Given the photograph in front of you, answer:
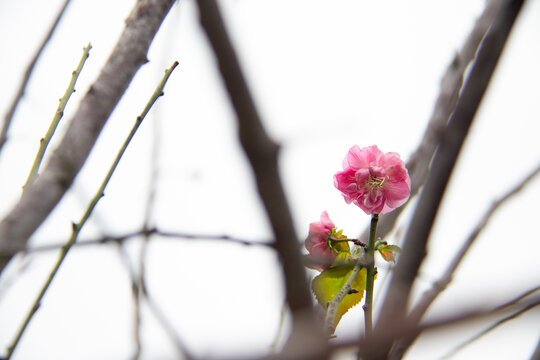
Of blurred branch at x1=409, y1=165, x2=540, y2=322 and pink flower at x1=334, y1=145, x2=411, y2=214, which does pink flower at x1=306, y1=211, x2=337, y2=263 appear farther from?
blurred branch at x1=409, y1=165, x2=540, y2=322

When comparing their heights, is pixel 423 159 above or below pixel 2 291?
above

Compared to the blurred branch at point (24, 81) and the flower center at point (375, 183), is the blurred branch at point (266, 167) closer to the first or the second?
the flower center at point (375, 183)

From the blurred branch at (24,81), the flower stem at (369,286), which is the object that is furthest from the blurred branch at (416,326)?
the blurred branch at (24,81)

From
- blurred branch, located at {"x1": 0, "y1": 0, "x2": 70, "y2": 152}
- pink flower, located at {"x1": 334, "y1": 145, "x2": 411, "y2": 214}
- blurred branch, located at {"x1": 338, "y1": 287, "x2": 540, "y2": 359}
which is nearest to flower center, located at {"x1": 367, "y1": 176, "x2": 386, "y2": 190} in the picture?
pink flower, located at {"x1": 334, "y1": 145, "x2": 411, "y2": 214}

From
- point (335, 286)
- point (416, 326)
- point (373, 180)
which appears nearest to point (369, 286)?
point (335, 286)

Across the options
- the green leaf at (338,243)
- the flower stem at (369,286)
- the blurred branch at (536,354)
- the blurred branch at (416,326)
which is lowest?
the blurred branch at (416,326)

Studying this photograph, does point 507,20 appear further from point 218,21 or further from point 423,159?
point 218,21

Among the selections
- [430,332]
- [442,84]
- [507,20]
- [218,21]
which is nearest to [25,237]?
[218,21]
